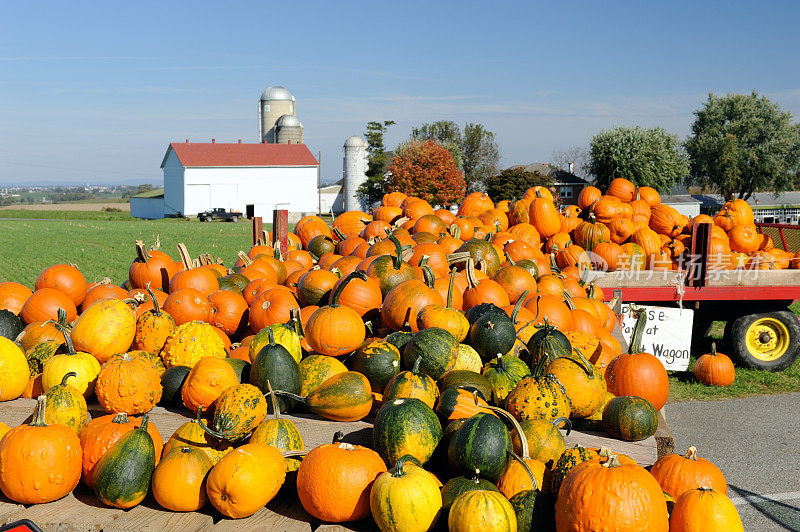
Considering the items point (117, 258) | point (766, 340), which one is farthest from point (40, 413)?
point (117, 258)

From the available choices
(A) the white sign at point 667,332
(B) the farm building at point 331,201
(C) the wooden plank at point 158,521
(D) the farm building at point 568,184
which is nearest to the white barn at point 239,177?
(B) the farm building at point 331,201

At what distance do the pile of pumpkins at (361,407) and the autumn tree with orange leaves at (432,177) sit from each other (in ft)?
117

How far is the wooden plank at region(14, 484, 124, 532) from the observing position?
8.95 ft

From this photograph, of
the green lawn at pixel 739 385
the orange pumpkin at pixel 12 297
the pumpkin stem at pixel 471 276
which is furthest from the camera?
the green lawn at pixel 739 385

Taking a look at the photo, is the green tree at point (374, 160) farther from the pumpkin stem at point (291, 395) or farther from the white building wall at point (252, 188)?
the pumpkin stem at point (291, 395)

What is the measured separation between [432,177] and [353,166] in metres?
25.8

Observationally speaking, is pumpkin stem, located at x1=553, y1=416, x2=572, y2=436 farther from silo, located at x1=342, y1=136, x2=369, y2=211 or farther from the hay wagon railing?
silo, located at x1=342, y1=136, x2=369, y2=211

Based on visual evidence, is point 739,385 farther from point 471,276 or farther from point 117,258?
point 117,258

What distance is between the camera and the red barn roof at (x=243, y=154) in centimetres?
6328

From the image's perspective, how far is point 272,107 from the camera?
74.8 m

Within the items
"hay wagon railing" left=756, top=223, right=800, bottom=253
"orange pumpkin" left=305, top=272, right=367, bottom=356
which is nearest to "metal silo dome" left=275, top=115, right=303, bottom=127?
"hay wagon railing" left=756, top=223, right=800, bottom=253

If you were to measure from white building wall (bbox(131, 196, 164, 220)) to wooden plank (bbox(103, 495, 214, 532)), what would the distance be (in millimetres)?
68354

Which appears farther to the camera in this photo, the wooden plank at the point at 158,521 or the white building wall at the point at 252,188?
the white building wall at the point at 252,188

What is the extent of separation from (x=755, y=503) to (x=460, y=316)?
2.68m
